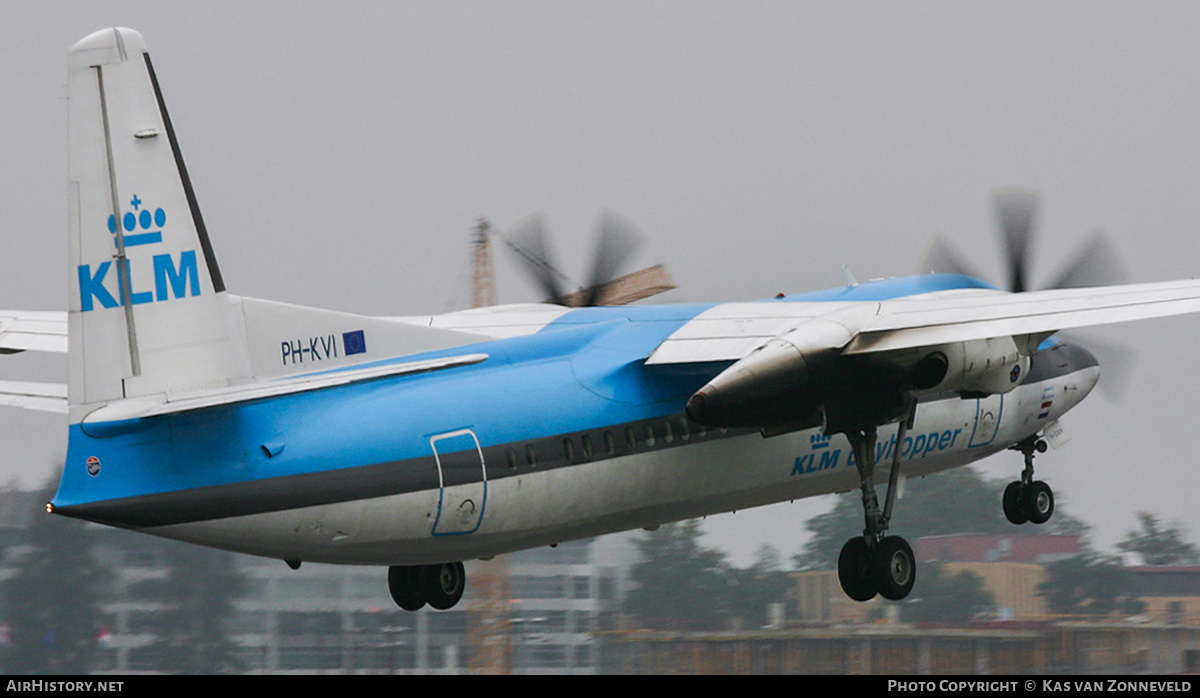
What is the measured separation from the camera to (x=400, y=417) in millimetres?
18391

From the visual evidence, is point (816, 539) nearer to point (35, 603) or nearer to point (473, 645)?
point (473, 645)

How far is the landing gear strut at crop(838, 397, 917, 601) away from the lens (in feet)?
74.5

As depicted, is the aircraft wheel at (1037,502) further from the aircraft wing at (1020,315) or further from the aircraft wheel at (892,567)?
the aircraft wing at (1020,315)

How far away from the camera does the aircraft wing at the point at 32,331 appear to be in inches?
922

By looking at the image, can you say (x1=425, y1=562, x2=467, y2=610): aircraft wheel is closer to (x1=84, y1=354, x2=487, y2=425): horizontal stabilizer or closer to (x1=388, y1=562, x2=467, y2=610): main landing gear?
(x1=388, y1=562, x2=467, y2=610): main landing gear

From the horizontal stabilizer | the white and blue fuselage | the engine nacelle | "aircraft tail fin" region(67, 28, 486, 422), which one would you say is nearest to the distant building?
the white and blue fuselage

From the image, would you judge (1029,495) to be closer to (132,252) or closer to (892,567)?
(892,567)

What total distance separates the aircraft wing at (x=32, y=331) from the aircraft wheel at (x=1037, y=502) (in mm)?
15576

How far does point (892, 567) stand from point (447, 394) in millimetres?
7511

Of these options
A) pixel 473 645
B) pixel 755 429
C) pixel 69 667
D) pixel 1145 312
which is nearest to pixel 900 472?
pixel 755 429

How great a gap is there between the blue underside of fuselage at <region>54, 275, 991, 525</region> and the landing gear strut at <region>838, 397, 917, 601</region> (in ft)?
9.22

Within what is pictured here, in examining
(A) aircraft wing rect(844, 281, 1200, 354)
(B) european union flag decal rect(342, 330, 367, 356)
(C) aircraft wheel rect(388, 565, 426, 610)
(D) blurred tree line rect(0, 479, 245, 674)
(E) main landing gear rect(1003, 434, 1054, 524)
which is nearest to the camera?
(B) european union flag decal rect(342, 330, 367, 356)

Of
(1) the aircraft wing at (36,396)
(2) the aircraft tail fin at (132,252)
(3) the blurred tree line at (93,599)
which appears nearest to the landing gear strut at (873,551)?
(2) the aircraft tail fin at (132,252)

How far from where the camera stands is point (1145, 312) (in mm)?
19812
